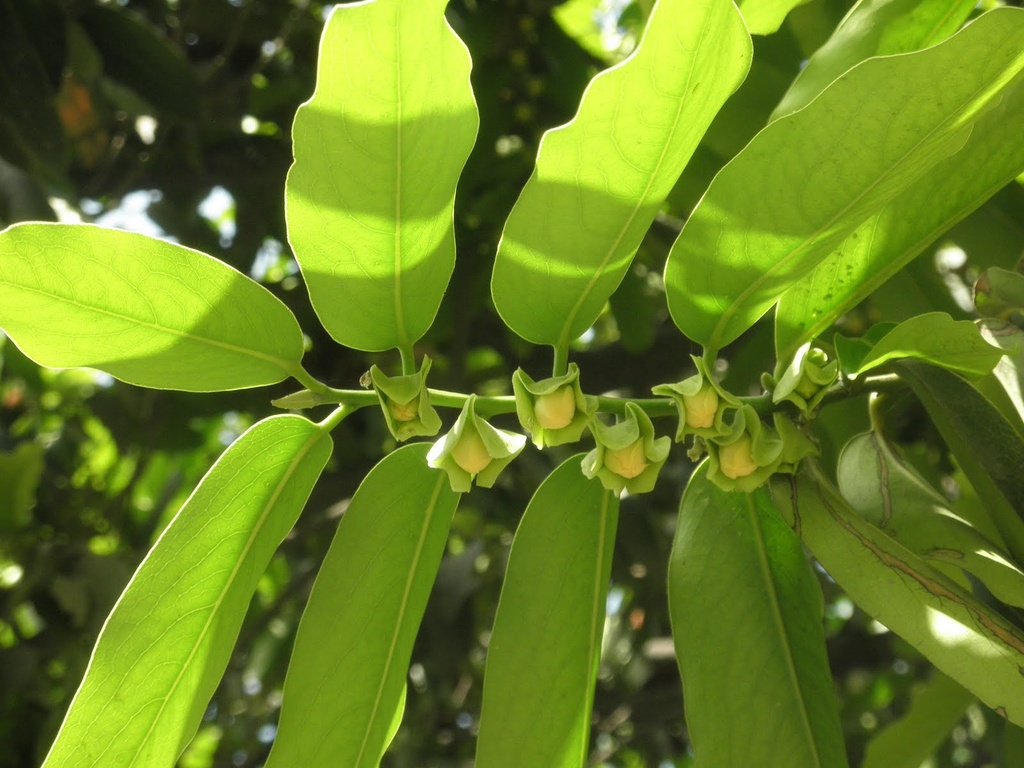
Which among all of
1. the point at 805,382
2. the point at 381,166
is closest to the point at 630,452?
the point at 805,382

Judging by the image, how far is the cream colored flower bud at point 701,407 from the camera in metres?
0.70

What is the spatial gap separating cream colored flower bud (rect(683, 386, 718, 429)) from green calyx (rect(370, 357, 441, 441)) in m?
0.17

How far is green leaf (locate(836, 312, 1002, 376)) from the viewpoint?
0.68 metres

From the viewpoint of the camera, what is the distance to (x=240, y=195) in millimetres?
2420

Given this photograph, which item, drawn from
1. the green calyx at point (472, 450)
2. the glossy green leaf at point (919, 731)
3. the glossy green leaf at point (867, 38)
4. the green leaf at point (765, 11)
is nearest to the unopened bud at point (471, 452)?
the green calyx at point (472, 450)

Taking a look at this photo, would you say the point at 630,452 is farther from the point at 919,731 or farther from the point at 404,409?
the point at 919,731

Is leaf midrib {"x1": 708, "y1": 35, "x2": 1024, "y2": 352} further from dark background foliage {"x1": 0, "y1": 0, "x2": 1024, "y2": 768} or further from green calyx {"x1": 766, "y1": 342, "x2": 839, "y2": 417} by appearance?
dark background foliage {"x1": 0, "y1": 0, "x2": 1024, "y2": 768}

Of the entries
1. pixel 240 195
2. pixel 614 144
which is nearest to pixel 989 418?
pixel 614 144

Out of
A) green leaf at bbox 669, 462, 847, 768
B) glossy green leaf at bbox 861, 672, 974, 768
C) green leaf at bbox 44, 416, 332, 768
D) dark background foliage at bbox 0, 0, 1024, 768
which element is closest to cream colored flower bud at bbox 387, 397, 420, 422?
green leaf at bbox 44, 416, 332, 768

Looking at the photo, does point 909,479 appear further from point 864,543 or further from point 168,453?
point 168,453

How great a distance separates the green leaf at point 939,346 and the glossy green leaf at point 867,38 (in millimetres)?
236

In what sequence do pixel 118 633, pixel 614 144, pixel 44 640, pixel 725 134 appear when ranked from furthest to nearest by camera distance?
pixel 44 640 < pixel 725 134 < pixel 118 633 < pixel 614 144

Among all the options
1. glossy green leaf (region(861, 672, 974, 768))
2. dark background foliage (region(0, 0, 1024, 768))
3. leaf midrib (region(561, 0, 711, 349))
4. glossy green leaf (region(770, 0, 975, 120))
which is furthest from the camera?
dark background foliage (region(0, 0, 1024, 768))

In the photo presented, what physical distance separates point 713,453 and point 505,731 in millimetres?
264
